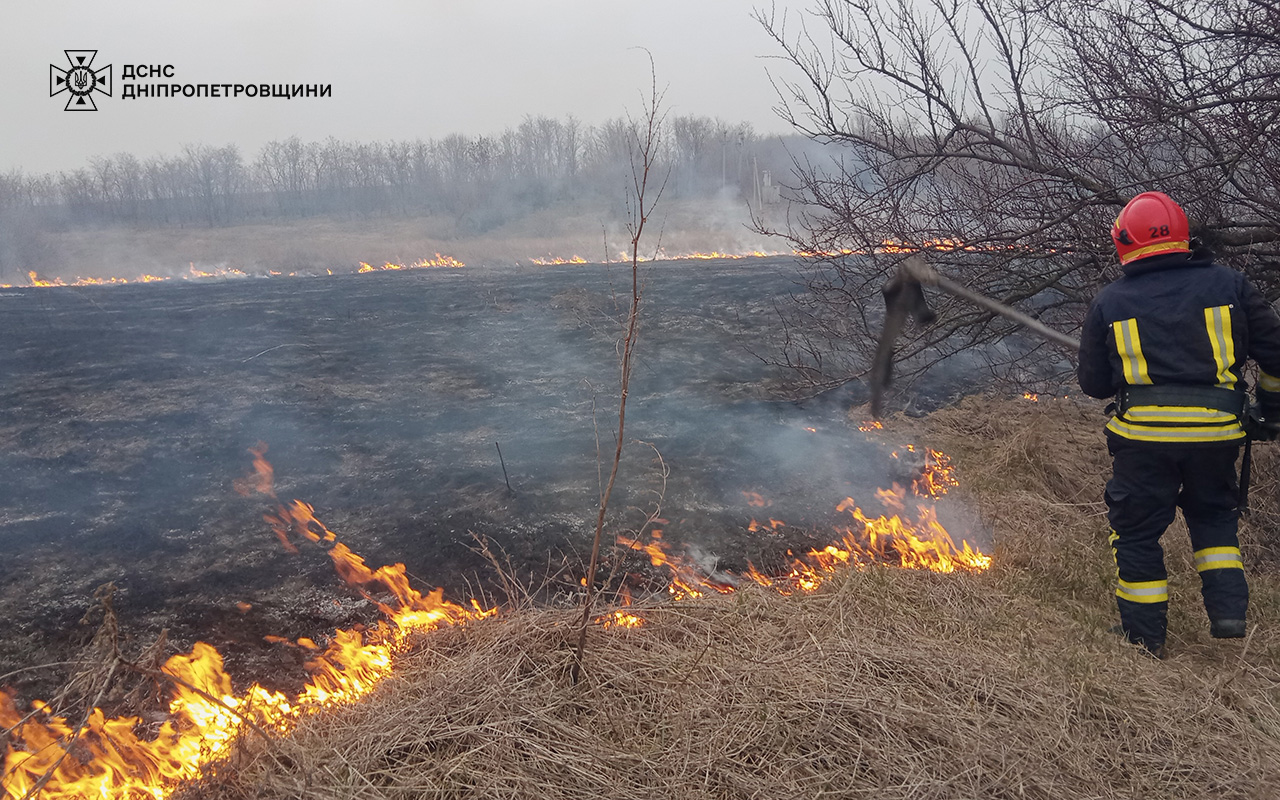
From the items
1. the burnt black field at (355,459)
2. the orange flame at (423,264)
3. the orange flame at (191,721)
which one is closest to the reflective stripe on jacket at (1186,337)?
the burnt black field at (355,459)

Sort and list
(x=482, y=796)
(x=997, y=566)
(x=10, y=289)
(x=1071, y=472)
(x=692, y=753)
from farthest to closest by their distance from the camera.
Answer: (x=10, y=289)
(x=1071, y=472)
(x=997, y=566)
(x=692, y=753)
(x=482, y=796)

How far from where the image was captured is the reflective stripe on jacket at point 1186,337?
3514 millimetres

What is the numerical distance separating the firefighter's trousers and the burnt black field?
2.22 meters

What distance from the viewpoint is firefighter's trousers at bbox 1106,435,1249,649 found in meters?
3.60

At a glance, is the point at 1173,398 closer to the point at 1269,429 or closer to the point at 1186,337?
the point at 1186,337

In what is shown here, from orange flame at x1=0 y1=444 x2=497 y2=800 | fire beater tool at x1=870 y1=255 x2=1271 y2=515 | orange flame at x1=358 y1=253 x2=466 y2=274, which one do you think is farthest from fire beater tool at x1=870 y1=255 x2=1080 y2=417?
orange flame at x1=358 y1=253 x2=466 y2=274

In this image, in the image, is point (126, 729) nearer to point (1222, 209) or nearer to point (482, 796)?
point (482, 796)

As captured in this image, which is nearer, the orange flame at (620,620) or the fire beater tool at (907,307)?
the orange flame at (620,620)

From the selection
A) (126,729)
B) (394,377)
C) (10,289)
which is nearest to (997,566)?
(126,729)

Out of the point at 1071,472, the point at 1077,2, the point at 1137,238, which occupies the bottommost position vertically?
the point at 1071,472

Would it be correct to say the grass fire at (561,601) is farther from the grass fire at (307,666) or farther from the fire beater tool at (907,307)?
the fire beater tool at (907,307)

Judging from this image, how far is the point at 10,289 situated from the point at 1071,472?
93.0 ft

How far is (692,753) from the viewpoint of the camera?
2.78 meters

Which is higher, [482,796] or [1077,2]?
[1077,2]
